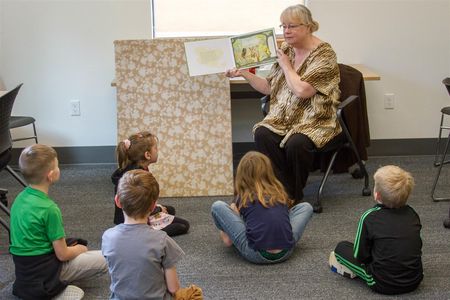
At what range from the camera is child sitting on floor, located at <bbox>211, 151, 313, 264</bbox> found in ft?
9.00

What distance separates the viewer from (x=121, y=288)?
2084 millimetres

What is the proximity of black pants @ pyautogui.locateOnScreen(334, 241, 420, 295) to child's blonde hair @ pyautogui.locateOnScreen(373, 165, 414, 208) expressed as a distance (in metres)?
0.32

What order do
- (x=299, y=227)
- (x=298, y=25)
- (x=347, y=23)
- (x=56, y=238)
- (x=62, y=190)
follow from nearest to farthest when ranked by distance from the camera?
(x=56, y=238), (x=299, y=227), (x=298, y=25), (x=62, y=190), (x=347, y=23)

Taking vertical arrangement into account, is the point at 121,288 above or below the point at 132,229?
below

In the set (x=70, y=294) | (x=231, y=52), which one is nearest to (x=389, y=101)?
(x=231, y=52)

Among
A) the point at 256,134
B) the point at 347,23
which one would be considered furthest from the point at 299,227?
the point at 347,23

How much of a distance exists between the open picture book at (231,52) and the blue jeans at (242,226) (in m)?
1.08

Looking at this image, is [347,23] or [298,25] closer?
[298,25]

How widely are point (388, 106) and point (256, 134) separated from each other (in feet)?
5.29

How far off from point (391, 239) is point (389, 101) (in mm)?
2496

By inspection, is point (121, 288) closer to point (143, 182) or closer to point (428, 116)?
point (143, 182)

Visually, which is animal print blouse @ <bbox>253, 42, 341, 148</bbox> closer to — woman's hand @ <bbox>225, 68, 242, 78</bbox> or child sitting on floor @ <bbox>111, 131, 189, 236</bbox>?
woman's hand @ <bbox>225, 68, 242, 78</bbox>

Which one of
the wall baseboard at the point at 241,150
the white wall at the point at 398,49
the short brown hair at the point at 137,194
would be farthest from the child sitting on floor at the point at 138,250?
the white wall at the point at 398,49

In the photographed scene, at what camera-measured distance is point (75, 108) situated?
4.68m
